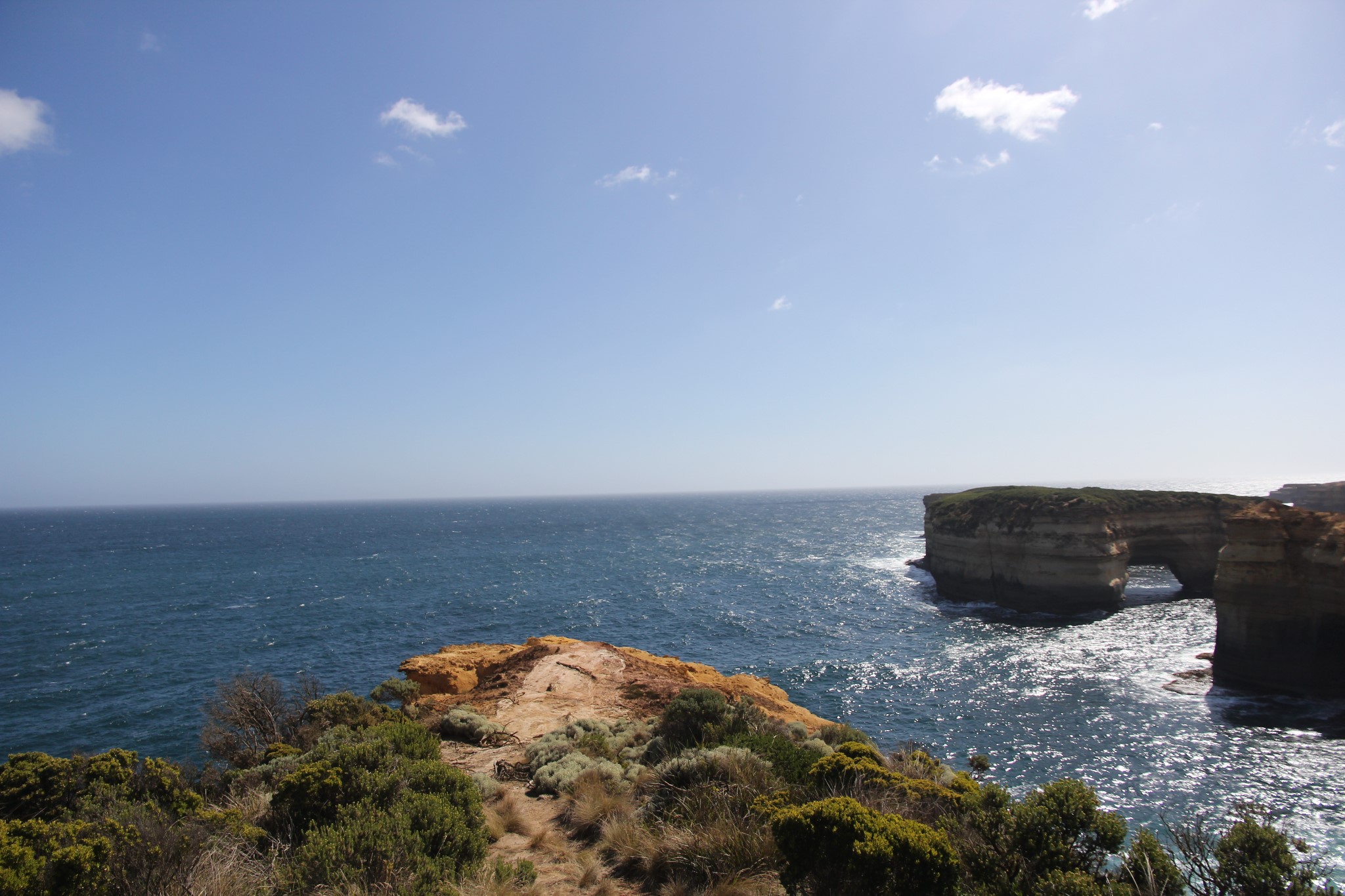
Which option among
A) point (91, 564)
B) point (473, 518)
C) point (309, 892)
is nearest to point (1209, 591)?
point (309, 892)

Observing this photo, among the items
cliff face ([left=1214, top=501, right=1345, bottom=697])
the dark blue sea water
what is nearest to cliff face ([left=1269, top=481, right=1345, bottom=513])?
the dark blue sea water

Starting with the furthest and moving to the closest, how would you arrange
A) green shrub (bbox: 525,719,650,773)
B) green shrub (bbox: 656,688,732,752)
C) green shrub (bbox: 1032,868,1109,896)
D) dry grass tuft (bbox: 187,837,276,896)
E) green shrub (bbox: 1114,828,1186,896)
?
green shrub (bbox: 525,719,650,773) < green shrub (bbox: 656,688,732,752) < dry grass tuft (bbox: 187,837,276,896) < green shrub (bbox: 1114,828,1186,896) < green shrub (bbox: 1032,868,1109,896)

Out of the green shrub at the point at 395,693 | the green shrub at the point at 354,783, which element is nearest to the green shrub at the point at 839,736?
the green shrub at the point at 354,783

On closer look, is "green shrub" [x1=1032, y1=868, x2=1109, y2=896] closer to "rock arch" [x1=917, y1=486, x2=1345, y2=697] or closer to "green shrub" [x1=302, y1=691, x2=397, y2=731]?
"green shrub" [x1=302, y1=691, x2=397, y2=731]

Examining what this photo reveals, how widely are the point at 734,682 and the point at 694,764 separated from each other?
44.1ft

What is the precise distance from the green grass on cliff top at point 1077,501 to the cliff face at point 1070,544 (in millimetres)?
93

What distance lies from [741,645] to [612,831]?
89.7ft

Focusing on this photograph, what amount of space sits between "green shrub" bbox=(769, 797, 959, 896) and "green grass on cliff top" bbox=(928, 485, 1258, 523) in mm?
43213

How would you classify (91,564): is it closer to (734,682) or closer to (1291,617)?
(734,682)

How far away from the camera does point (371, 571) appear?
6334cm

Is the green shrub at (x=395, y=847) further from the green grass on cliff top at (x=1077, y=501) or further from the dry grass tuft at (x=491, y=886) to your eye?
the green grass on cliff top at (x=1077, y=501)

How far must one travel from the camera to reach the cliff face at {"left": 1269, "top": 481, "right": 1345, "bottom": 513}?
3511 inches

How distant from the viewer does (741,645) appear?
35.3 m

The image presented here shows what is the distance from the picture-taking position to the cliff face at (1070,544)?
134 feet
